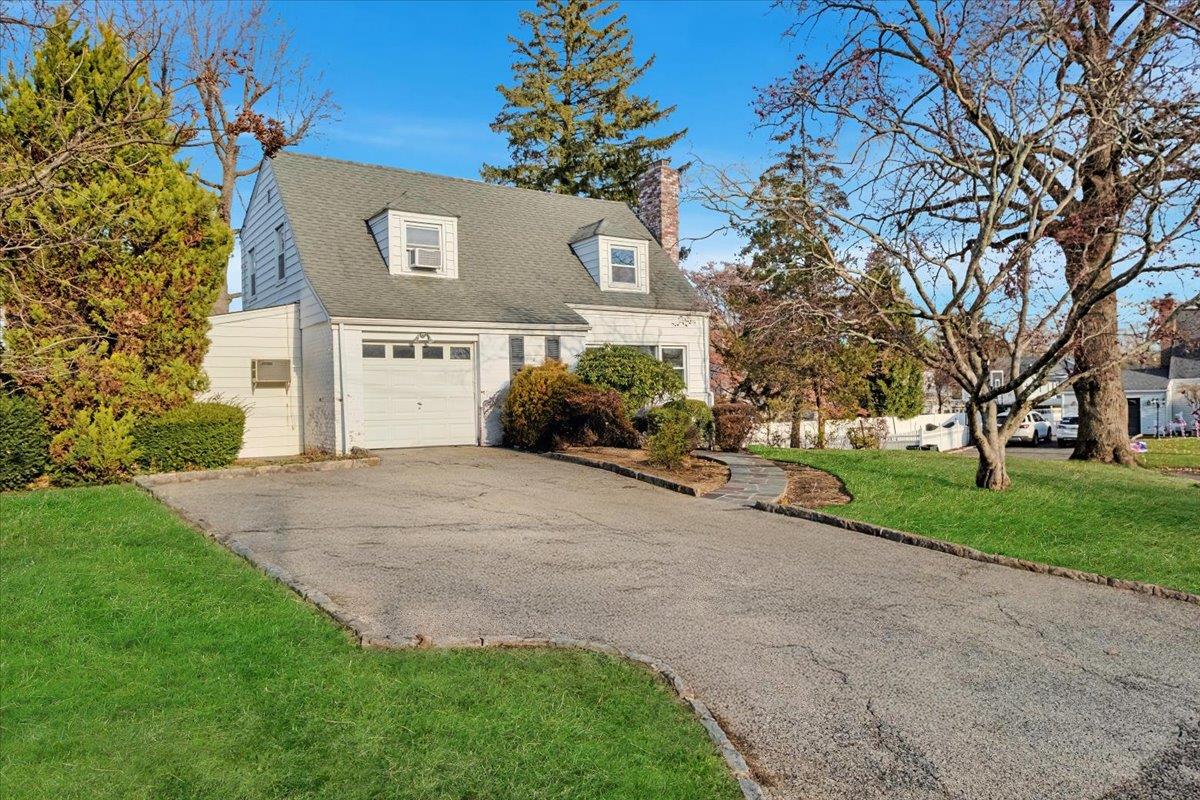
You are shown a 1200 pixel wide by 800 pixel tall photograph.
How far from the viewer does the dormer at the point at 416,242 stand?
17.2 meters

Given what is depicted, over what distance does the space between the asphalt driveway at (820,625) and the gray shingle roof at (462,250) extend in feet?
25.2

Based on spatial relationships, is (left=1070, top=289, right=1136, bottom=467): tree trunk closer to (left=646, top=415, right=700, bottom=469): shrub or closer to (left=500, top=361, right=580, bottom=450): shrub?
(left=646, top=415, right=700, bottom=469): shrub

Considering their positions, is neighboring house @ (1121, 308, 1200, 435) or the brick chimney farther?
neighboring house @ (1121, 308, 1200, 435)

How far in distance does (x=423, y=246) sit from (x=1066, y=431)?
32.6m

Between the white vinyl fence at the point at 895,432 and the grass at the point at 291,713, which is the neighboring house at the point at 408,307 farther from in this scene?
the grass at the point at 291,713

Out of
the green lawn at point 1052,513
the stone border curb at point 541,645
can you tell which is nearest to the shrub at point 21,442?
the stone border curb at point 541,645

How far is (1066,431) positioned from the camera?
118 ft

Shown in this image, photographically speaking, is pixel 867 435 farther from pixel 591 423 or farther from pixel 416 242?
pixel 416 242

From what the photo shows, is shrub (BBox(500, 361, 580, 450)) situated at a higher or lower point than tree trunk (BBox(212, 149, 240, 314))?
lower

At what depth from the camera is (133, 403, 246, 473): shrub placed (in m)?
12.2

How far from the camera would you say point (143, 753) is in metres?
3.16

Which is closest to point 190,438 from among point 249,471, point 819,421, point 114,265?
point 249,471

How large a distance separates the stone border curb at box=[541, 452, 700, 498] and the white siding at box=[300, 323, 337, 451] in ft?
14.6

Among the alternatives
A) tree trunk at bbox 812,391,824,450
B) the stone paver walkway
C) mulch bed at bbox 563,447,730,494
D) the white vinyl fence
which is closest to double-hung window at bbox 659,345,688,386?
the white vinyl fence
